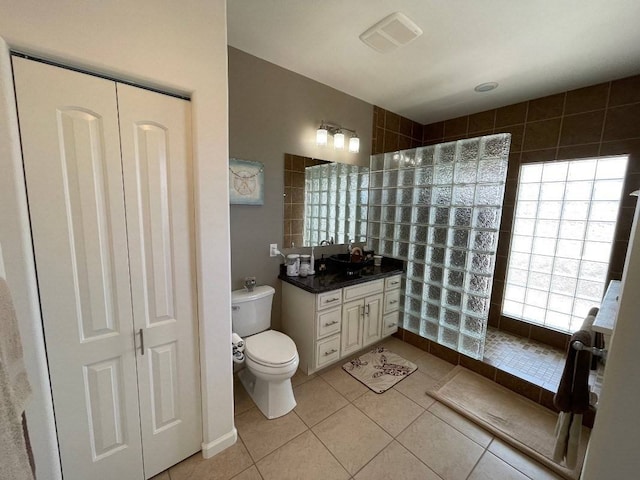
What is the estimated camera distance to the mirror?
225 cm

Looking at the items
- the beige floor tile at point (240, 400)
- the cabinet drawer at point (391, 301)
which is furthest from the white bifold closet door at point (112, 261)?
the cabinet drawer at point (391, 301)

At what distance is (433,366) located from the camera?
2289 mm

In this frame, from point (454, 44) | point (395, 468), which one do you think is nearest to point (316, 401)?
point (395, 468)

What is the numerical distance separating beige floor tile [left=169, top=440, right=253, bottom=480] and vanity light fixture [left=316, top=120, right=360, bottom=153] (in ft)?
7.73

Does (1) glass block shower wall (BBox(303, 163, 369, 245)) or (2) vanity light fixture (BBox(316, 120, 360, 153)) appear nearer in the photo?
(2) vanity light fixture (BBox(316, 120, 360, 153))

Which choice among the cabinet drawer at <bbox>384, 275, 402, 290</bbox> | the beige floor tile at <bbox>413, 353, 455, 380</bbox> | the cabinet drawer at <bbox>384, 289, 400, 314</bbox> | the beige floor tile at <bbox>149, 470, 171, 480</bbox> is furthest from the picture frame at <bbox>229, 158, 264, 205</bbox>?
the beige floor tile at <bbox>413, 353, 455, 380</bbox>

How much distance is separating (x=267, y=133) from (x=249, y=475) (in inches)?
88.4

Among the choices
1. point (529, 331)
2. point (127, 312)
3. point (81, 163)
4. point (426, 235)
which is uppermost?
point (81, 163)

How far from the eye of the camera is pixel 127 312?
3.74 feet

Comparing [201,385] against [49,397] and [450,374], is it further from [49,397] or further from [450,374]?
[450,374]

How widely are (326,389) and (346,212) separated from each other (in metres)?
1.66

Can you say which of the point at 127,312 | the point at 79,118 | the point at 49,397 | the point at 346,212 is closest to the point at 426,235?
the point at 346,212

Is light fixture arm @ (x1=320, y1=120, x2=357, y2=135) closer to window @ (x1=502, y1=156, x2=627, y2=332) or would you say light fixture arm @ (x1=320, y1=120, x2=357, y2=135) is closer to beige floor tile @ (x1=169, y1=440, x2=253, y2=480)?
window @ (x1=502, y1=156, x2=627, y2=332)

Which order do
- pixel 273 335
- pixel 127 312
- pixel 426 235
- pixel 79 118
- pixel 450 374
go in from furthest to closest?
pixel 426 235, pixel 450 374, pixel 273 335, pixel 127 312, pixel 79 118
